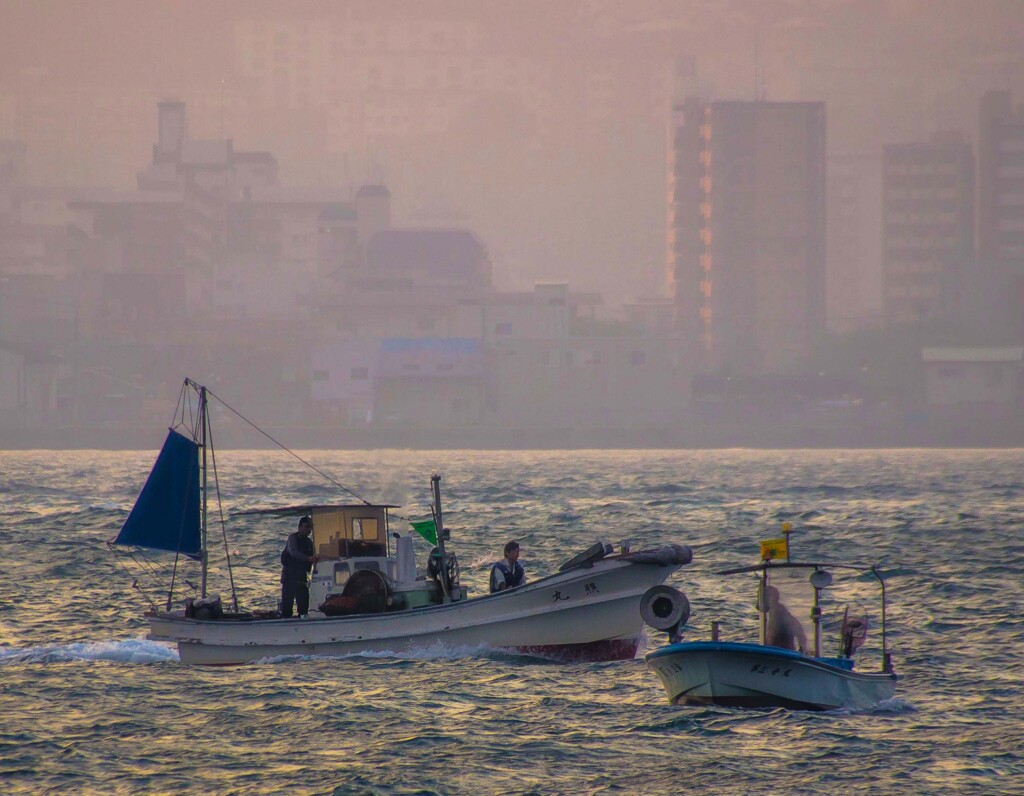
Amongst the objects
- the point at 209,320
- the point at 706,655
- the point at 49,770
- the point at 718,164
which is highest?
the point at 718,164

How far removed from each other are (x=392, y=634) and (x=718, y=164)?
182 meters

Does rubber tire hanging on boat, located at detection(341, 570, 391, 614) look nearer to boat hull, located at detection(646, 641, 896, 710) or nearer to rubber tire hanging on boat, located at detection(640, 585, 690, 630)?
rubber tire hanging on boat, located at detection(640, 585, 690, 630)

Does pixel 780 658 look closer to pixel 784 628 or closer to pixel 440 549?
pixel 784 628

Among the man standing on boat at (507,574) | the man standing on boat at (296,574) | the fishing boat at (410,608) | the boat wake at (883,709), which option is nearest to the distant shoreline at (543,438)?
the fishing boat at (410,608)

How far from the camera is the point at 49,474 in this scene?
334ft

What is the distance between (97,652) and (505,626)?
8.36 metres

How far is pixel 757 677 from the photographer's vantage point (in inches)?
768

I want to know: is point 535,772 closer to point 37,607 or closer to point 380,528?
point 380,528

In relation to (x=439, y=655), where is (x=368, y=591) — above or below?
above

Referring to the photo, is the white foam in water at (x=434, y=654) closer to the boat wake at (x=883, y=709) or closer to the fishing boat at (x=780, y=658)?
the fishing boat at (x=780, y=658)

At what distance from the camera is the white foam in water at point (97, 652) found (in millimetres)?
26375

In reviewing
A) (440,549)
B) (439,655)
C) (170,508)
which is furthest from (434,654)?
(170,508)

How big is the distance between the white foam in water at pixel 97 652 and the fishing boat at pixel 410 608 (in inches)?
51.0

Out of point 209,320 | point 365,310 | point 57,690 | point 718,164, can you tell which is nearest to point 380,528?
point 57,690
